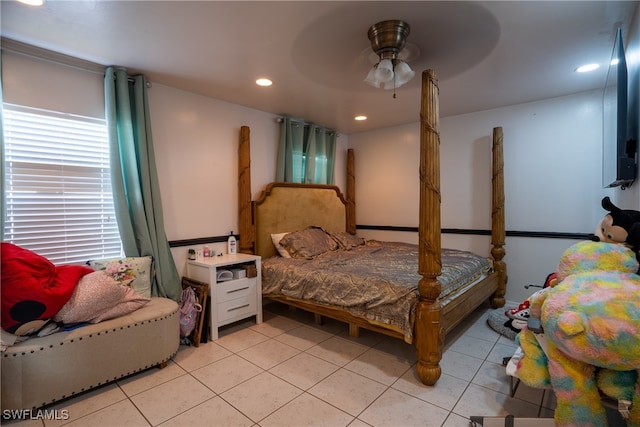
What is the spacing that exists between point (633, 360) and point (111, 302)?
2.69 m

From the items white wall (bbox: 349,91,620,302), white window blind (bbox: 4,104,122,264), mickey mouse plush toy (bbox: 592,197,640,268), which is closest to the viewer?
mickey mouse plush toy (bbox: 592,197,640,268)

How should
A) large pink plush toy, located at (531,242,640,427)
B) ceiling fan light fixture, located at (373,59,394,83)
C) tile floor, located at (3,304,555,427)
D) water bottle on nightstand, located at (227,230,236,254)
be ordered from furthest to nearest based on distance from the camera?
water bottle on nightstand, located at (227,230,236,254) < ceiling fan light fixture, located at (373,59,394,83) < tile floor, located at (3,304,555,427) < large pink plush toy, located at (531,242,640,427)

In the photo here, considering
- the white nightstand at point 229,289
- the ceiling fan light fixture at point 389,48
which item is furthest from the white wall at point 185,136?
the ceiling fan light fixture at point 389,48

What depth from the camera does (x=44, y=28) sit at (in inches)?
72.5

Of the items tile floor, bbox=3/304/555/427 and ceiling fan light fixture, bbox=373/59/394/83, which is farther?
ceiling fan light fixture, bbox=373/59/394/83

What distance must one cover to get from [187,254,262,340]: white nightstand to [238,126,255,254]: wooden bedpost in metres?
0.23

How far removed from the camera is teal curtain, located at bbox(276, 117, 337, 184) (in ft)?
12.1

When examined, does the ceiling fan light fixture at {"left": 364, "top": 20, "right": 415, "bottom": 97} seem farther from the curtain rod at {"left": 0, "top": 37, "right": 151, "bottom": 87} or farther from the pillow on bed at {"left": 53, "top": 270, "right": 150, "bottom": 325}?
the pillow on bed at {"left": 53, "top": 270, "right": 150, "bottom": 325}

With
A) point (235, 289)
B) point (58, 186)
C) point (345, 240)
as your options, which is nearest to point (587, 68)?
point (345, 240)

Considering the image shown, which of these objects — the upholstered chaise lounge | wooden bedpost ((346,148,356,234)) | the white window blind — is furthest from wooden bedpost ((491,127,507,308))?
the white window blind

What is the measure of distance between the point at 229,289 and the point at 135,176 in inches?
49.0

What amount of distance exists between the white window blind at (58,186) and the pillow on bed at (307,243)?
1.58 meters

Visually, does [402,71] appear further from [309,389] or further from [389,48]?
[309,389]

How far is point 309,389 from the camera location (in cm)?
196
